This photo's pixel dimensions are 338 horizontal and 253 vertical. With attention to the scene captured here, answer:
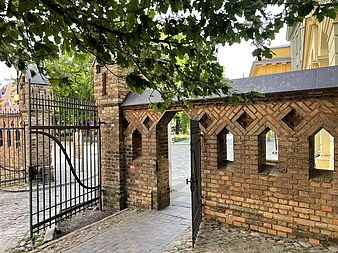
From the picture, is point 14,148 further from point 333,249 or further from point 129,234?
point 333,249

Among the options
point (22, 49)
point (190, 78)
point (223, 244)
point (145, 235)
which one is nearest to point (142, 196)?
point (145, 235)

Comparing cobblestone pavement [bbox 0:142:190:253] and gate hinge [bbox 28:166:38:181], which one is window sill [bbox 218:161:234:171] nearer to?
cobblestone pavement [bbox 0:142:190:253]

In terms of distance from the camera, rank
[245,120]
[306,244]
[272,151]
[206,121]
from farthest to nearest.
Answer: [272,151], [206,121], [245,120], [306,244]

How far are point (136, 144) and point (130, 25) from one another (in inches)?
169

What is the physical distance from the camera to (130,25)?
2.22m

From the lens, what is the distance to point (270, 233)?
4504mm

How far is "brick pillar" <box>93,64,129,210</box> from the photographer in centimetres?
622

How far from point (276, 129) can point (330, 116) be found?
76 centimetres

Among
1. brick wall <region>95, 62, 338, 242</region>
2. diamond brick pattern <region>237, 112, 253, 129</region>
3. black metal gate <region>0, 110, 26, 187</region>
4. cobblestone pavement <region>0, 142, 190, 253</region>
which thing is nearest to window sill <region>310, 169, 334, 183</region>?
brick wall <region>95, 62, 338, 242</region>

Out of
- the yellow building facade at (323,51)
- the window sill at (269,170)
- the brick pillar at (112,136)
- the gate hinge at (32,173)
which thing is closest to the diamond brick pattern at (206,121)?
the window sill at (269,170)

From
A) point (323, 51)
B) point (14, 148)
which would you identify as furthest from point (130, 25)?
point (14, 148)

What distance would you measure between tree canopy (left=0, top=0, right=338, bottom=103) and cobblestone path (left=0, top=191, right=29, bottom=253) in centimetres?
397

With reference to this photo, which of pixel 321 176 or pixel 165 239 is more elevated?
pixel 321 176

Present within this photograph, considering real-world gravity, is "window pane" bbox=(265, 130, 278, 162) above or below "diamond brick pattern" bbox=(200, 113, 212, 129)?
below
